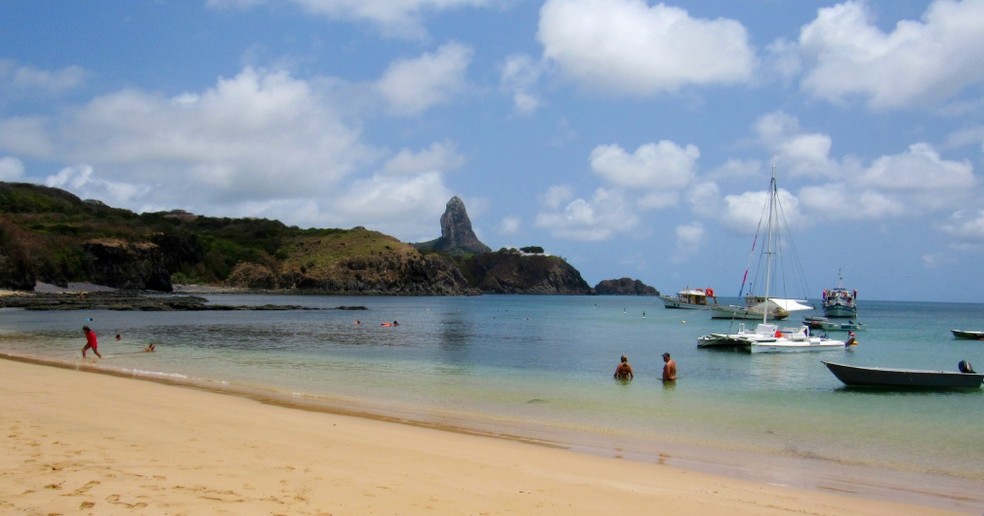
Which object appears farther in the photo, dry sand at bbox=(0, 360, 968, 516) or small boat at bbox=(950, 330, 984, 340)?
small boat at bbox=(950, 330, 984, 340)

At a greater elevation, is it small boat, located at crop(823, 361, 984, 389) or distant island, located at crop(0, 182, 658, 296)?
distant island, located at crop(0, 182, 658, 296)

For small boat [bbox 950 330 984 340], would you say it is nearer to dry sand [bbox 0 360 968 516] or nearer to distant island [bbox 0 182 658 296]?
dry sand [bbox 0 360 968 516]

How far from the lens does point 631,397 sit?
22297 millimetres

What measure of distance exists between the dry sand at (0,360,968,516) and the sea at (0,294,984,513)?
175cm

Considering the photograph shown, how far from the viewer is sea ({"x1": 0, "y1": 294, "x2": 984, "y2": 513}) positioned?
1342cm

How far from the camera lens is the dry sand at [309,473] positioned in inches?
297

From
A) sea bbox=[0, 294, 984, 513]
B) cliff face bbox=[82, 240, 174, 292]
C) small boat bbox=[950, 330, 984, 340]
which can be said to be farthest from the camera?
cliff face bbox=[82, 240, 174, 292]

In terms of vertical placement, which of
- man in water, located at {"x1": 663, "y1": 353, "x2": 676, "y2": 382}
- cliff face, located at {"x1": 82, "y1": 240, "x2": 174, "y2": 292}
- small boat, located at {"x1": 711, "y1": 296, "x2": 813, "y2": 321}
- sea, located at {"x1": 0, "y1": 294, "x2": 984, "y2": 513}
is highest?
cliff face, located at {"x1": 82, "y1": 240, "x2": 174, "y2": 292}

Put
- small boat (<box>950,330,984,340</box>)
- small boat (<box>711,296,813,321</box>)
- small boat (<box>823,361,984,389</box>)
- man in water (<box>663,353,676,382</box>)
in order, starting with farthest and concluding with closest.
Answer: small boat (<box>711,296,813,321</box>) < small boat (<box>950,330,984,340</box>) < man in water (<box>663,353,676,382</box>) < small boat (<box>823,361,984,389</box>)

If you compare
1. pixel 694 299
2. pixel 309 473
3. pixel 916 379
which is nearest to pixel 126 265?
pixel 694 299

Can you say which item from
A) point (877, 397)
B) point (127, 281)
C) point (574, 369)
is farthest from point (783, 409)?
point (127, 281)

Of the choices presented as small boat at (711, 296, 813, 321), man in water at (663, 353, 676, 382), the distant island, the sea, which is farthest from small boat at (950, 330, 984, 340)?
the distant island

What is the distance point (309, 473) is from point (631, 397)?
49.4 feet

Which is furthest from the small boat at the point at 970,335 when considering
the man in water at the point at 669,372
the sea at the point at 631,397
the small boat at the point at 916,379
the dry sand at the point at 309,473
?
the dry sand at the point at 309,473
